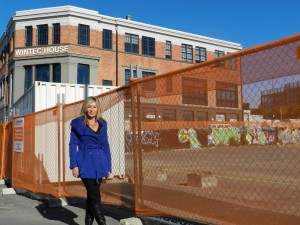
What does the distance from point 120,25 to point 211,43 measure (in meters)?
12.8

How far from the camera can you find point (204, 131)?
5.23 metres

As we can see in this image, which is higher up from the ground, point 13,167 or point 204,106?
point 204,106

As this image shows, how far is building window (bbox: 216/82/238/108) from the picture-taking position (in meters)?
3.80

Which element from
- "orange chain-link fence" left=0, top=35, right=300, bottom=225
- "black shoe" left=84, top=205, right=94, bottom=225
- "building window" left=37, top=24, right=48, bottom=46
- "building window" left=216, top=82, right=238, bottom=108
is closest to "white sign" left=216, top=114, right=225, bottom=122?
"orange chain-link fence" left=0, top=35, right=300, bottom=225

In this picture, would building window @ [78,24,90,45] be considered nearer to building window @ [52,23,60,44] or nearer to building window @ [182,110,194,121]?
building window @ [52,23,60,44]

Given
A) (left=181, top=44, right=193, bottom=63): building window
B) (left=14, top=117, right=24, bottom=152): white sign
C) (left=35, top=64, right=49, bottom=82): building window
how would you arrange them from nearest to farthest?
(left=14, top=117, right=24, bottom=152): white sign < (left=35, top=64, right=49, bottom=82): building window < (left=181, top=44, right=193, bottom=63): building window

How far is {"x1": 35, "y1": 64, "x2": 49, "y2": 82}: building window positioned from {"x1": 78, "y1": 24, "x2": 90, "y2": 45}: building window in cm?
422

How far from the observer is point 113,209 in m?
6.16

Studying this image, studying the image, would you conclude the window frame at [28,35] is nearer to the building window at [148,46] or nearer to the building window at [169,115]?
the building window at [148,46]

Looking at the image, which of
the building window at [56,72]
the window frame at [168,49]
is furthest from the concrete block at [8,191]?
the window frame at [168,49]

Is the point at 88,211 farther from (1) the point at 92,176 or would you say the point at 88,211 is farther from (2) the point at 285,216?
(2) the point at 285,216

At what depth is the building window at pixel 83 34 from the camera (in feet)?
116

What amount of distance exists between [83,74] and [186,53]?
14268mm

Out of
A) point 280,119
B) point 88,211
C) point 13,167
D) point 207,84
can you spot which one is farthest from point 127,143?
point 13,167
